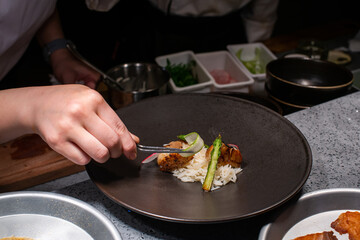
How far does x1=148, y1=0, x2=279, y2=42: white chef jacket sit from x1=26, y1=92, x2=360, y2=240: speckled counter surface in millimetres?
1665

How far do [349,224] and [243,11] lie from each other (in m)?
2.83

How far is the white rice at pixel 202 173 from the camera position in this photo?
123cm

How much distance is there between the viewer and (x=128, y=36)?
13.6 feet

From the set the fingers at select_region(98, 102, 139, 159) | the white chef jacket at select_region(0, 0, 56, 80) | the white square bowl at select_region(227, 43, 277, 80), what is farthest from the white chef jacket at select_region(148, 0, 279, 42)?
the fingers at select_region(98, 102, 139, 159)

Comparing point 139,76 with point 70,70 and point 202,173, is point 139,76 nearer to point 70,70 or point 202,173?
point 70,70

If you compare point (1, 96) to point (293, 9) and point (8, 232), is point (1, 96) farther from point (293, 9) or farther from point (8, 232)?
point (293, 9)

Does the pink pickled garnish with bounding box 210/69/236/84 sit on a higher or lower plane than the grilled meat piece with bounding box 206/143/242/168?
lower

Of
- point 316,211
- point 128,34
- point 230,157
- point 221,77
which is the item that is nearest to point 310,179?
point 316,211

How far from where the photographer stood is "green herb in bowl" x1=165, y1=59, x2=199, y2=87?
263 centimetres

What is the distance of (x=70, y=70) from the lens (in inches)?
96.9

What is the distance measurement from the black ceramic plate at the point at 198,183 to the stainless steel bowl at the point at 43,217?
127mm

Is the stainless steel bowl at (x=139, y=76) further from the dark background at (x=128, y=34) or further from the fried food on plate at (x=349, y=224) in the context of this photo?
the fried food on plate at (x=349, y=224)

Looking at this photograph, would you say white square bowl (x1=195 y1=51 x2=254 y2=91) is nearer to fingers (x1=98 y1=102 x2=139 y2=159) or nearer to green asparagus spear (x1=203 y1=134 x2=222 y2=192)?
green asparagus spear (x1=203 y1=134 x2=222 y2=192)

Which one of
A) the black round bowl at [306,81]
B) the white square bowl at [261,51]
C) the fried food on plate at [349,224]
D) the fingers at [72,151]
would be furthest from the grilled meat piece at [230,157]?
the white square bowl at [261,51]
